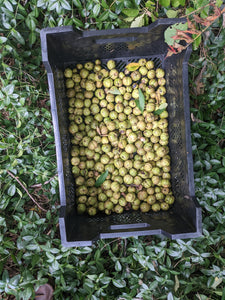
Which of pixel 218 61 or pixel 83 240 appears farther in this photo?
pixel 218 61

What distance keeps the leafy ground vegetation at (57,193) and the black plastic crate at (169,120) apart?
5.9 inches

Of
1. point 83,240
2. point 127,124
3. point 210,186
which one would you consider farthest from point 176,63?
point 83,240

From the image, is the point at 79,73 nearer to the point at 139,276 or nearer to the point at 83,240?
the point at 83,240

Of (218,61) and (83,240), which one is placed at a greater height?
(218,61)

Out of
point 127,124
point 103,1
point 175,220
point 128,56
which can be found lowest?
point 175,220

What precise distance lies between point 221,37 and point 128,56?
84 cm

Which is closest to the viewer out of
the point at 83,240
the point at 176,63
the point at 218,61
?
the point at 83,240

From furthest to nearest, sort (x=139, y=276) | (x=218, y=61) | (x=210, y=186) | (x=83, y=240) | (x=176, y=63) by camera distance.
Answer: (x=218, y=61), (x=210, y=186), (x=176, y=63), (x=139, y=276), (x=83, y=240)

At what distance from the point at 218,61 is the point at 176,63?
22.1 inches

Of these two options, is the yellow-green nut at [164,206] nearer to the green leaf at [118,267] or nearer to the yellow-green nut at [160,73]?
the green leaf at [118,267]

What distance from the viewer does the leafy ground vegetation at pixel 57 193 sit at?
5.98ft

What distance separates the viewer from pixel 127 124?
89.7 inches

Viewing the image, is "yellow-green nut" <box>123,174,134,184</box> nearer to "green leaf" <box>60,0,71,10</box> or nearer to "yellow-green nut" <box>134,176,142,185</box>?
"yellow-green nut" <box>134,176,142,185</box>

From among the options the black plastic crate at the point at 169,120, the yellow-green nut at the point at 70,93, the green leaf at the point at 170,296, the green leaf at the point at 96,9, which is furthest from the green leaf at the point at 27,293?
the green leaf at the point at 96,9
